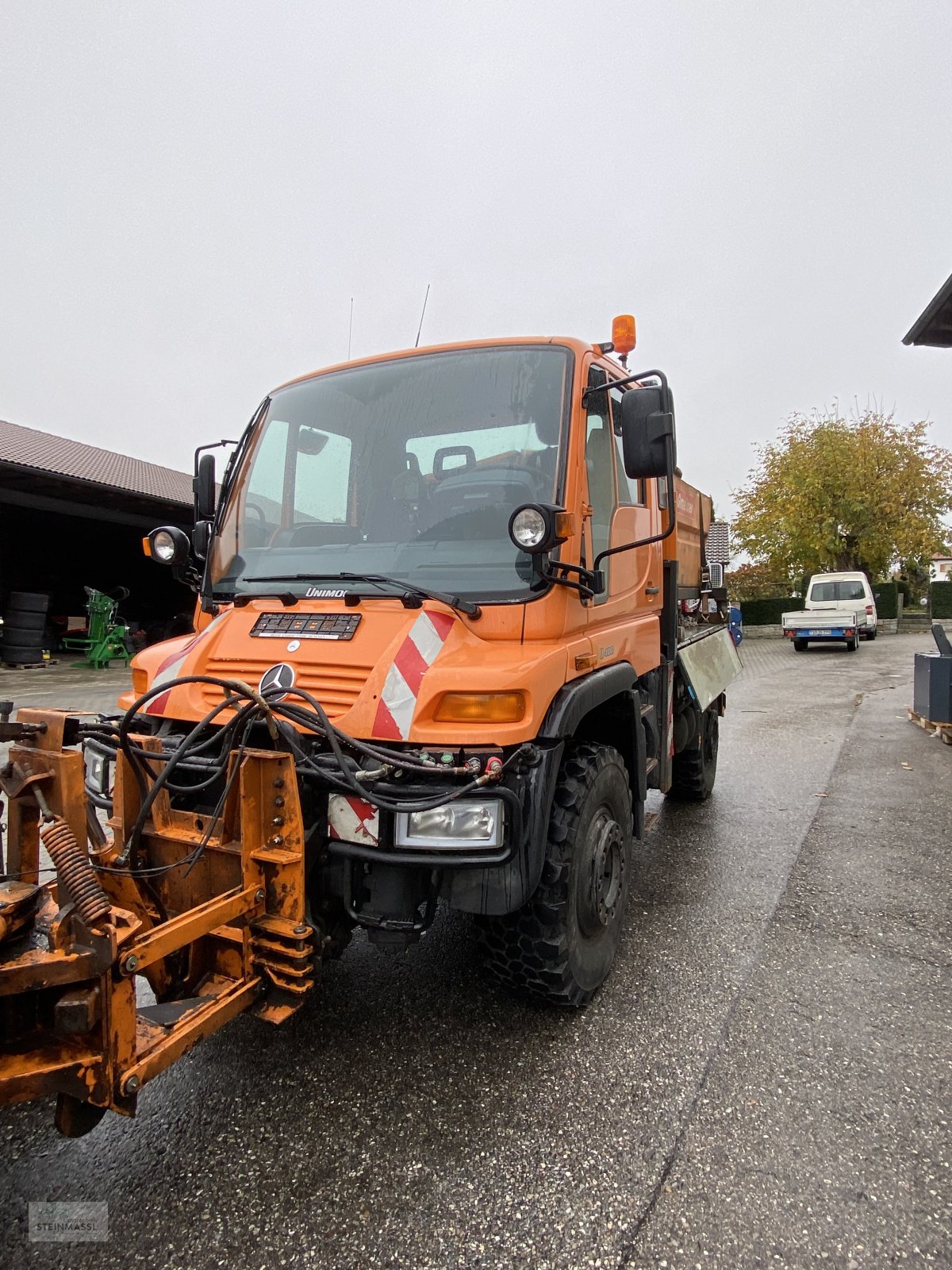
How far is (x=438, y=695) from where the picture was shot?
7.24 feet

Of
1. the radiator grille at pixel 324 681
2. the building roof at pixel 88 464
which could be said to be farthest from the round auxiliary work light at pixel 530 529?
the building roof at pixel 88 464

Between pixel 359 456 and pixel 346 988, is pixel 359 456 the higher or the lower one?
the higher one

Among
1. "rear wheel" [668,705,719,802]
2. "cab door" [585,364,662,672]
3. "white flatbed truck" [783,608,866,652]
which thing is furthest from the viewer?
"white flatbed truck" [783,608,866,652]

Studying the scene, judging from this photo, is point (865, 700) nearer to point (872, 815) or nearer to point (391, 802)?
point (872, 815)

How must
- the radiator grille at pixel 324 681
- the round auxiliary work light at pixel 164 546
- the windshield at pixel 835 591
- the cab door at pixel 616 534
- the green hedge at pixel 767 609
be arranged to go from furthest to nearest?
1. the green hedge at pixel 767 609
2. the windshield at pixel 835 591
3. the round auxiliary work light at pixel 164 546
4. the cab door at pixel 616 534
5. the radiator grille at pixel 324 681

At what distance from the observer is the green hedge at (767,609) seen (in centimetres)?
2783

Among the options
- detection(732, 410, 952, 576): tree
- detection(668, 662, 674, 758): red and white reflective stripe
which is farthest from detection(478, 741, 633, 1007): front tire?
detection(732, 410, 952, 576): tree

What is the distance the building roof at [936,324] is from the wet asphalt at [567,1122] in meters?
6.84

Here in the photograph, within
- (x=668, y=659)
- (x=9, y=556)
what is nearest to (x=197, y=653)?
(x=668, y=659)

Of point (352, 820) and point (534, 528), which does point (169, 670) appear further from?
point (534, 528)

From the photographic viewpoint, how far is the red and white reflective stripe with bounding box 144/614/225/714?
2590mm

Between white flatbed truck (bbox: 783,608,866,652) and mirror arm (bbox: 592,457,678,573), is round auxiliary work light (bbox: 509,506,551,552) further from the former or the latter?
white flatbed truck (bbox: 783,608,866,652)

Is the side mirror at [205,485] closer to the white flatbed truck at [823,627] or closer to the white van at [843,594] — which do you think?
the white flatbed truck at [823,627]

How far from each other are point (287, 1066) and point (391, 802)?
1.10m
